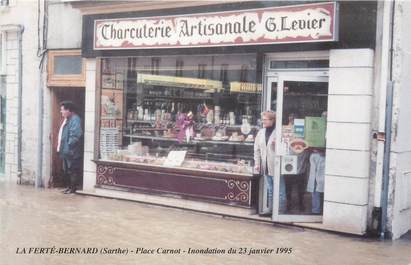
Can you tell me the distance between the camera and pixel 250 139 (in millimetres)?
9781

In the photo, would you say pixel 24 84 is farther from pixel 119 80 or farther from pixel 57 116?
pixel 119 80

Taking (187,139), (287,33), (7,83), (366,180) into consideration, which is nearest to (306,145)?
(366,180)

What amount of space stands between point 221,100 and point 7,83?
549cm

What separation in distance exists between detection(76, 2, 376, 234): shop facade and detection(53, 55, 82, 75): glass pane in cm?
40

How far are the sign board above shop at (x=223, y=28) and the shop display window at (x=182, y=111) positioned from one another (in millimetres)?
355

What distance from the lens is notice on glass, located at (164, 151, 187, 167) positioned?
1042cm

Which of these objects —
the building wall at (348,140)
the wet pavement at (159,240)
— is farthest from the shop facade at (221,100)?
the wet pavement at (159,240)

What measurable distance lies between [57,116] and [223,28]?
15.1ft

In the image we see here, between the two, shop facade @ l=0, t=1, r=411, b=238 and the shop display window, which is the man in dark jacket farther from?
→ the shop display window

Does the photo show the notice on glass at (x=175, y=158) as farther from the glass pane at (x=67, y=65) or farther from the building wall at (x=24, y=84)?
the building wall at (x=24, y=84)

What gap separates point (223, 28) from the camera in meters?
9.57

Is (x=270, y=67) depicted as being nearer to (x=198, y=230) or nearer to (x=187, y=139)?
(x=187, y=139)

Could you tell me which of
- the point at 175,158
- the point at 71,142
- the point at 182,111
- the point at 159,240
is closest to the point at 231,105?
the point at 182,111

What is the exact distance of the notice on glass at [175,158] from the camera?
34.2ft
